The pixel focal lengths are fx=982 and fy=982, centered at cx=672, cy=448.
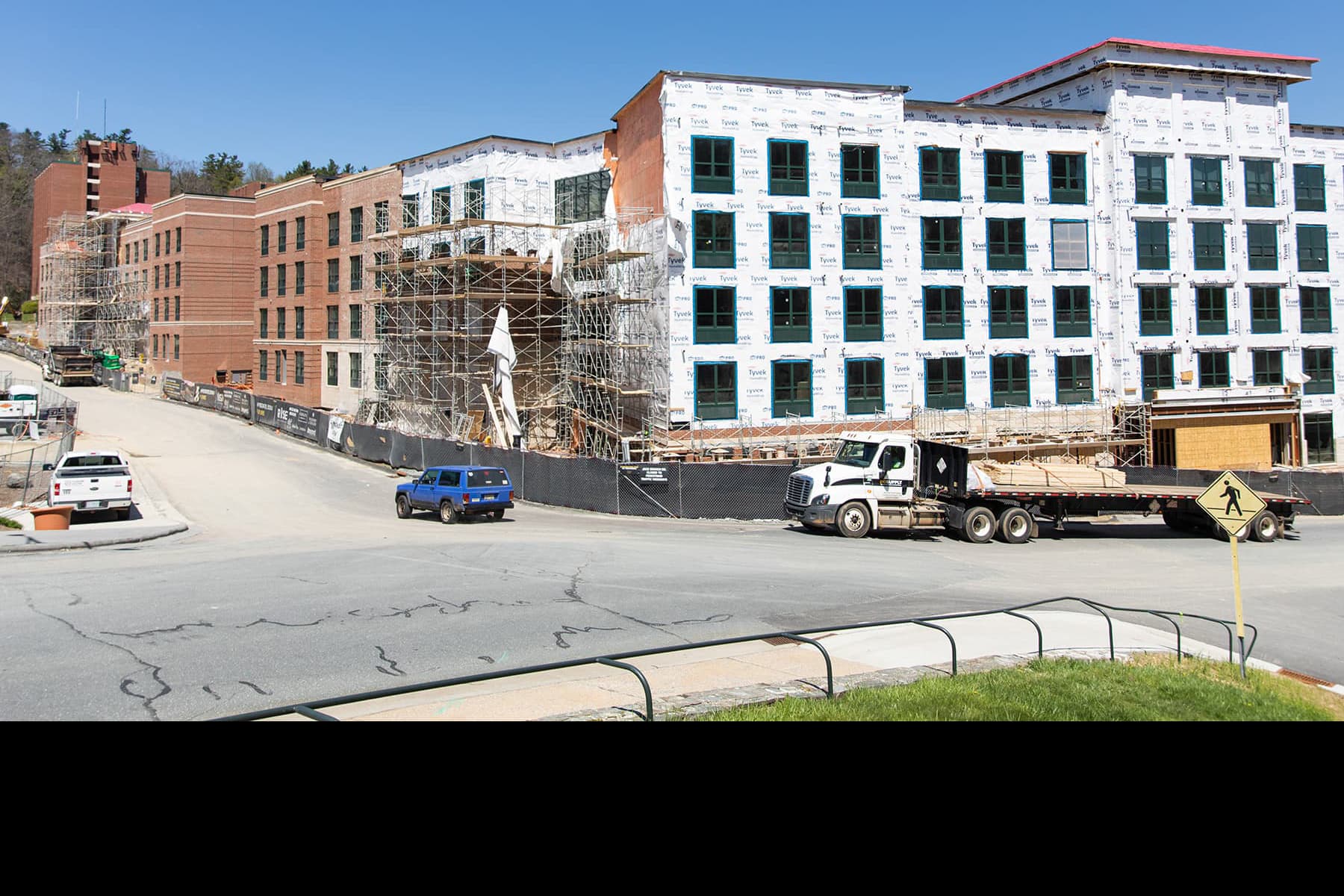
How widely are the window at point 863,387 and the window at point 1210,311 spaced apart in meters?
16.0

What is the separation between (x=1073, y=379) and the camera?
145 ft

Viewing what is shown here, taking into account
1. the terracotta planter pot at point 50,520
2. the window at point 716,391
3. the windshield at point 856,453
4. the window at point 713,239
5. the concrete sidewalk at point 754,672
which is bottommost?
the concrete sidewalk at point 754,672

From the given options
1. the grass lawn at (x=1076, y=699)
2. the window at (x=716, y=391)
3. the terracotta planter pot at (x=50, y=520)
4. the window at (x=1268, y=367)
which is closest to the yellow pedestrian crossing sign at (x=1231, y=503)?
the grass lawn at (x=1076, y=699)

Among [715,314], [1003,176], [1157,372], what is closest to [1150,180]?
[1003,176]

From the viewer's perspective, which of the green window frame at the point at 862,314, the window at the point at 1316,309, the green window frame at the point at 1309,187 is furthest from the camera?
the window at the point at 1316,309

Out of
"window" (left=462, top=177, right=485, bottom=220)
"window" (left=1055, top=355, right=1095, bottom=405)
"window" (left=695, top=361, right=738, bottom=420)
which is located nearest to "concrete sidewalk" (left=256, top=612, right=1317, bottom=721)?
"window" (left=695, top=361, right=738, bottom=420)

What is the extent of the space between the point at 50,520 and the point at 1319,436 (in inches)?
2047

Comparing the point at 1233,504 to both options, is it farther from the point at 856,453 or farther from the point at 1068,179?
the point at 1068,179

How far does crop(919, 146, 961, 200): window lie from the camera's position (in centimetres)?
4184

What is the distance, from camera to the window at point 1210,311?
148 ft

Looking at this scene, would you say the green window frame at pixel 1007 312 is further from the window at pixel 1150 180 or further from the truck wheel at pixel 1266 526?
the truck wheel at pixel 1266 526

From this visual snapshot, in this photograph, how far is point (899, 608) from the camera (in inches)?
688

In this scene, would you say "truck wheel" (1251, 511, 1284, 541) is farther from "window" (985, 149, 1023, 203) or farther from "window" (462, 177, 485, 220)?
"window" (462, 177, 485, 220)
